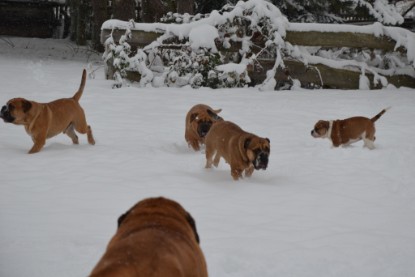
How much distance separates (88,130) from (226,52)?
20.5 ft

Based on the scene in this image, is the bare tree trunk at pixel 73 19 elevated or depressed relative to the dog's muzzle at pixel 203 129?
elevated

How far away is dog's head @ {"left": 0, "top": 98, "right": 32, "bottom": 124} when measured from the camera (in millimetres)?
6438

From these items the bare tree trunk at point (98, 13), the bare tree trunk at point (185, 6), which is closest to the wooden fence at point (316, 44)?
the bare tree trunk at point (185, 6)

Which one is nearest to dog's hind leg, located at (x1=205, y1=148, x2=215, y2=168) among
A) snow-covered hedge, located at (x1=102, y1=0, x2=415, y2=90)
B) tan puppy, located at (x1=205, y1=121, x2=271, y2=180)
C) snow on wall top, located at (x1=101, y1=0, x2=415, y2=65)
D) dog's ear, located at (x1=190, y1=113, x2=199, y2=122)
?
tan puppy, located at (x1=205, y1=121, x2=271, y2=180)

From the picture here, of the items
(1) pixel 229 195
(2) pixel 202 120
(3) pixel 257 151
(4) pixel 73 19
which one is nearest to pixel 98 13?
(4) pixel 73 19

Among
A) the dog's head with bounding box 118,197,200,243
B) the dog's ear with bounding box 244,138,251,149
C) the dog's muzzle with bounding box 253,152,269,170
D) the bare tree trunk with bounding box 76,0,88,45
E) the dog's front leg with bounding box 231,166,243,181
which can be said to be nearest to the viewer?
the dog's head with bounding box 118,197,200,243

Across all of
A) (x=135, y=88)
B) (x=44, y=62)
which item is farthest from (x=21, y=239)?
(x=44, y=62)

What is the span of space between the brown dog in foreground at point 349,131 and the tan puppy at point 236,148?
1858 mm

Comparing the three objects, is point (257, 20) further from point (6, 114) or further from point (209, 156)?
point (6, 114)

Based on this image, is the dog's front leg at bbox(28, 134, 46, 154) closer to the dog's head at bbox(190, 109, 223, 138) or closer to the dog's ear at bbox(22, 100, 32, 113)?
the dog's ear at bbox(22, 100, 32, 113)

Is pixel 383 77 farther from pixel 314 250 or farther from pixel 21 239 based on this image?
pixel 21 239

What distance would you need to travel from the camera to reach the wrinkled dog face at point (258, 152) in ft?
18.6

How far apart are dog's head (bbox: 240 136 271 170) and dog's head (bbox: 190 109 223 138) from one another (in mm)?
1359

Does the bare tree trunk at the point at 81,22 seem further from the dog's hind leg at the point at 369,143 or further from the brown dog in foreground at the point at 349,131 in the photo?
the dog's hind leg at the point at 369,143
